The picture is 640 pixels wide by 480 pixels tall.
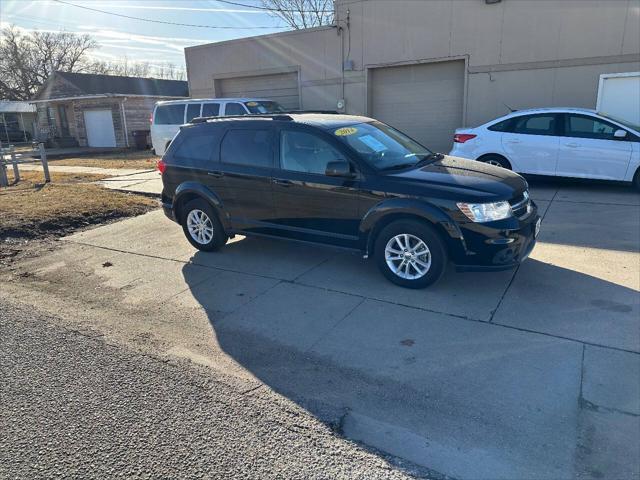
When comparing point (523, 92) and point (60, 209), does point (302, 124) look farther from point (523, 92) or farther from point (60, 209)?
point (523, 92)

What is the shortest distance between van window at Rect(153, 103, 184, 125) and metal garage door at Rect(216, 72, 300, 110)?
4006mm

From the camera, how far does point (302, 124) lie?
529cm

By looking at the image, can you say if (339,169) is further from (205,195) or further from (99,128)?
(99,128)

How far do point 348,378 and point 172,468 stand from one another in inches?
52.5

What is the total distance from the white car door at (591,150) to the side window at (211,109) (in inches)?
331

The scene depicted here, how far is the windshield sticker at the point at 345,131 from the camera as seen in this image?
16.9 feet

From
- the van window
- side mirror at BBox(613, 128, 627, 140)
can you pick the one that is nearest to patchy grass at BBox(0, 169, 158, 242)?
the van window

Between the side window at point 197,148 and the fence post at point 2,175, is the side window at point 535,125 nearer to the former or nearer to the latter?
the side window at point 197,148

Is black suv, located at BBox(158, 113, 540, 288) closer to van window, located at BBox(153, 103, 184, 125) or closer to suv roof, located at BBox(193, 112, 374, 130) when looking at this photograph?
suv roof, located at BBox(193, 112, 374, 130)

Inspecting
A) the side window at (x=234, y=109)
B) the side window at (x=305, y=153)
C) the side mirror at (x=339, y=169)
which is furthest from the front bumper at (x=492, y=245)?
the side window at (x=234, y=109)

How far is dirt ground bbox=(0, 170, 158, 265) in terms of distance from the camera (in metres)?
7.21

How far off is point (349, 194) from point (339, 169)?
30 centimetres

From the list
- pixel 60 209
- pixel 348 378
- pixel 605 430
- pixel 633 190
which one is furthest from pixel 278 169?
pixel 633 190

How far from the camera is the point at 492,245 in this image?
172 inches
